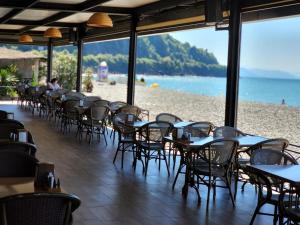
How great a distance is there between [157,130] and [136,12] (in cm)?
498

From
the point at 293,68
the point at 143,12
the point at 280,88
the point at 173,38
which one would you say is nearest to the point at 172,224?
the point at 143,12

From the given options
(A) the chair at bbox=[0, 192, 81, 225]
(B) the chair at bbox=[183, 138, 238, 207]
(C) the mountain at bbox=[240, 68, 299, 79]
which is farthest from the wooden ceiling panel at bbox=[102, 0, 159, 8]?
(C) the mountain at bbox=[240, 68, 299, 79]

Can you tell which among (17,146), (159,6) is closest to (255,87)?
(159,6)

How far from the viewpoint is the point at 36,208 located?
245 cm

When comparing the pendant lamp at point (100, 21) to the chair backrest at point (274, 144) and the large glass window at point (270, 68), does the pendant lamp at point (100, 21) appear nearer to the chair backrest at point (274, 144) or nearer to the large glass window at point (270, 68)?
the chair backrest at point (274, 144)

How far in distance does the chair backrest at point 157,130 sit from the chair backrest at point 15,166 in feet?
11.8

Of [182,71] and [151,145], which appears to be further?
[182,71]

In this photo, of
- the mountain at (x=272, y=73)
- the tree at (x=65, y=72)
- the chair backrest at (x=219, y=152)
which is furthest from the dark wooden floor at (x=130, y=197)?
the mountain at (x=272, y=73)

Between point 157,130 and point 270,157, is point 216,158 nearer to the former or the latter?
point 270,157

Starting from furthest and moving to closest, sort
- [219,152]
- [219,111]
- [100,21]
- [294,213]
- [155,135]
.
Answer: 1. [219,111]
2. [100,21]
3. [155,135]
4. [219,152]
5. [294,213]

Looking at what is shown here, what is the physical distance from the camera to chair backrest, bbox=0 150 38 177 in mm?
3486

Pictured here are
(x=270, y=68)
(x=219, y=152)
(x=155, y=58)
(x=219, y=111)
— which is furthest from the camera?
(x=155, y=58)

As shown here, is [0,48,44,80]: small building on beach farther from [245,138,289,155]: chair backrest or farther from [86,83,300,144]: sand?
[245,138,289,155]: chair backrest

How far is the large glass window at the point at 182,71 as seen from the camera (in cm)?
3075
